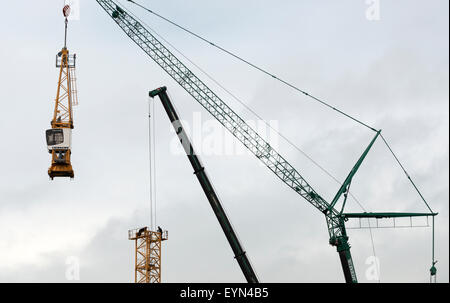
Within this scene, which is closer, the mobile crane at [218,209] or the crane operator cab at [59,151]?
the crane operator cab at [59,151]

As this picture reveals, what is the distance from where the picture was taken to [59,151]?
74.6 metres

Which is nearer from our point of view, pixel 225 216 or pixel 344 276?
pixel 225 216

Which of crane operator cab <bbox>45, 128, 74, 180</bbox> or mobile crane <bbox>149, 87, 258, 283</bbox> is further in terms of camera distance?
mobile crane <bbox>149, 87, 258, 283</bbox>

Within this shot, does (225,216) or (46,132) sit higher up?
(46,132)

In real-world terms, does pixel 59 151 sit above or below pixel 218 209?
above

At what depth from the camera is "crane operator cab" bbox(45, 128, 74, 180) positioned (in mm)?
73938

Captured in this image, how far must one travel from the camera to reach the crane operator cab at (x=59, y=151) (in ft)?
243

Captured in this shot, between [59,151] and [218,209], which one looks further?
[218,209]
